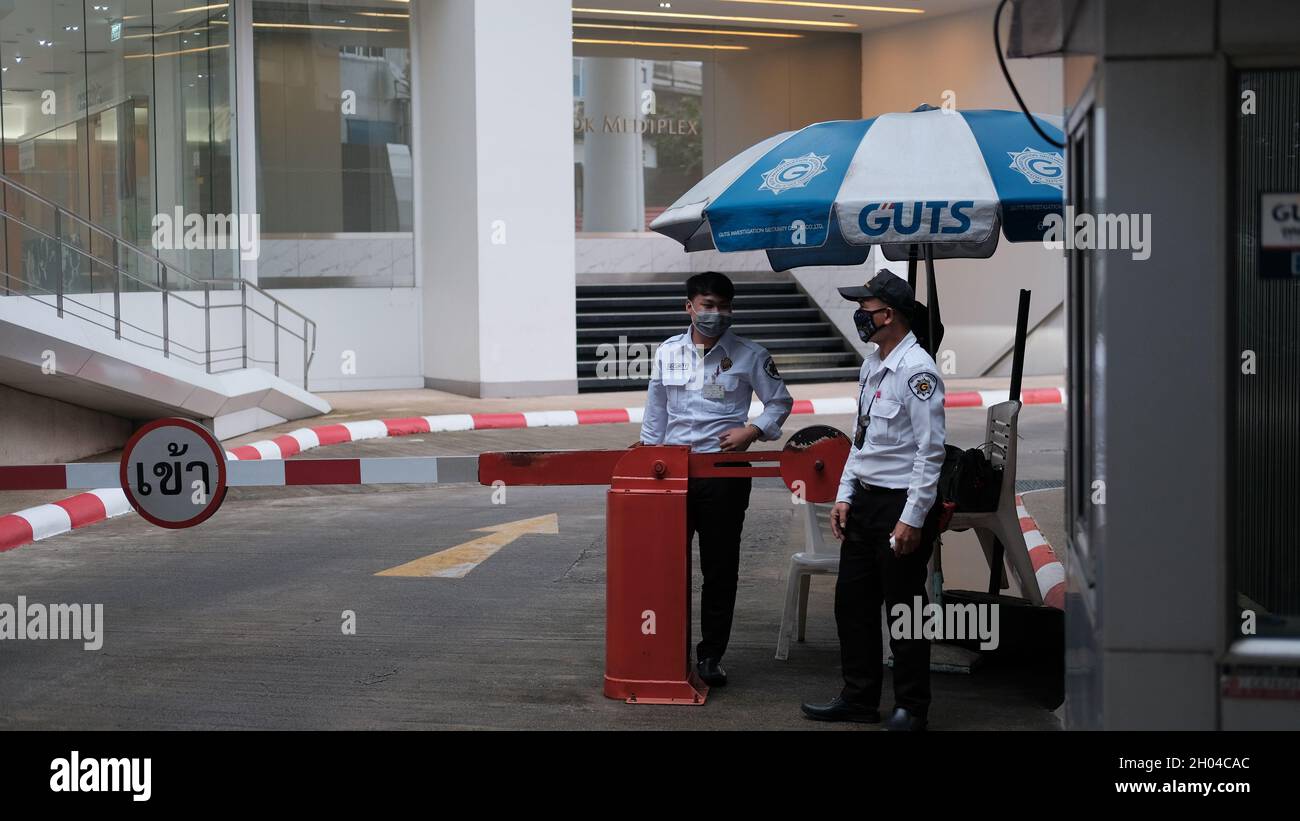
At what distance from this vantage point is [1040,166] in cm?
618

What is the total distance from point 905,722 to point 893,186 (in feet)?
7.13

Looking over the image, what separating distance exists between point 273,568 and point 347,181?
12926 mm

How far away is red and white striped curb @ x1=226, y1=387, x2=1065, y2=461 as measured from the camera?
Answer: 13.9 m

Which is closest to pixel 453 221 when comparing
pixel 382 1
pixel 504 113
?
pixel 504 113

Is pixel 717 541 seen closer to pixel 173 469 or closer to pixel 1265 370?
pixel 173 469

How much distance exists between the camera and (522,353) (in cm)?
1952

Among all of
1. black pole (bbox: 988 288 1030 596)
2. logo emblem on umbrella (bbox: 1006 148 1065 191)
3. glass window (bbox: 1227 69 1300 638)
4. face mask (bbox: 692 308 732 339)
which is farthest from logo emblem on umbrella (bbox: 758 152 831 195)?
glass window (bbox: 1227 69 1300 638)

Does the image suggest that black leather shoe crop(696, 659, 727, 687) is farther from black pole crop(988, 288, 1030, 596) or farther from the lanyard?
black pole crop(988, 288, 1030, 596)

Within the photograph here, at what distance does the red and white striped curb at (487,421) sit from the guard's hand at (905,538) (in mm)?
7785

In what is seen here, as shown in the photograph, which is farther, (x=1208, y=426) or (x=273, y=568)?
(x=273, y=568)

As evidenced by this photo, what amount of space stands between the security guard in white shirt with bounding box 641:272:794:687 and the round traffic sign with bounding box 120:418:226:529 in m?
1.90

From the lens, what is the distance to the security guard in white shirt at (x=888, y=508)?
5.29 metres

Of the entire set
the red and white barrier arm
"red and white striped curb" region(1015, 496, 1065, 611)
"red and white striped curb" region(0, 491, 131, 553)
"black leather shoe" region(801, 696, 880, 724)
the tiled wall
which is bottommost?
"black leather shoe" region(801, 696, 880, 724)

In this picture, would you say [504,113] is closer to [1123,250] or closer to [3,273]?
[3,273]
